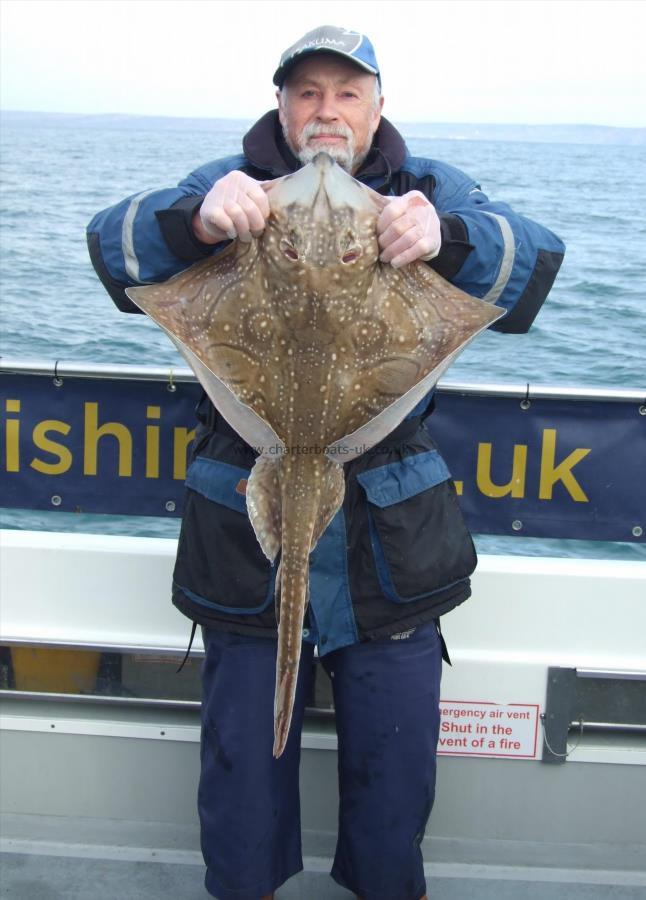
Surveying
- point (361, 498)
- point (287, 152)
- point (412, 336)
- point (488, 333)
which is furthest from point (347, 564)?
point (488, 333)

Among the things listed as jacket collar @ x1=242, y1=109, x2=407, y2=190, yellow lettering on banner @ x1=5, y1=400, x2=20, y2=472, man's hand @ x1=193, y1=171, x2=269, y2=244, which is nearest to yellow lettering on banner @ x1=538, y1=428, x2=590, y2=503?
jacket collar @ x1=242, y1=109, x2=407, y2=190

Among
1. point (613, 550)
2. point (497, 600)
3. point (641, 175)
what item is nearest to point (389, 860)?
point (497, 600)

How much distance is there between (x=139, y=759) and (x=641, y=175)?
29355mm

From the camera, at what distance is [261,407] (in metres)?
1.97

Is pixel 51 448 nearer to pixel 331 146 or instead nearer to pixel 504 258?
pixel 331 146

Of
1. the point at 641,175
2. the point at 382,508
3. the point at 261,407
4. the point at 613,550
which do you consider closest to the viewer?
the point at 261,407

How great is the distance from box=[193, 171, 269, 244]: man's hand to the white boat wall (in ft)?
4.87

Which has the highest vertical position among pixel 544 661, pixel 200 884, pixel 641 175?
pixel 641 175

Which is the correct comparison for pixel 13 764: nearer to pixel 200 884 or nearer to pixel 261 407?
pixel 200 884

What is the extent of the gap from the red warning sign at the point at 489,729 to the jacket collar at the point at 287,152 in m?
1.60

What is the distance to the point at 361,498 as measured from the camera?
2371 mm

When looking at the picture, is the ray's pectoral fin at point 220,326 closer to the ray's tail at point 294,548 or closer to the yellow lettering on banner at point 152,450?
the ray's tail at point 294,548

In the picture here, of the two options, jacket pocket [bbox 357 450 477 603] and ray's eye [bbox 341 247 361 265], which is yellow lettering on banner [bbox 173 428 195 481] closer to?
jacket pocket [bbox 357 450 477 603]

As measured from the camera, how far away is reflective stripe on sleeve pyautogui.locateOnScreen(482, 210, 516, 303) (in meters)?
2.24
